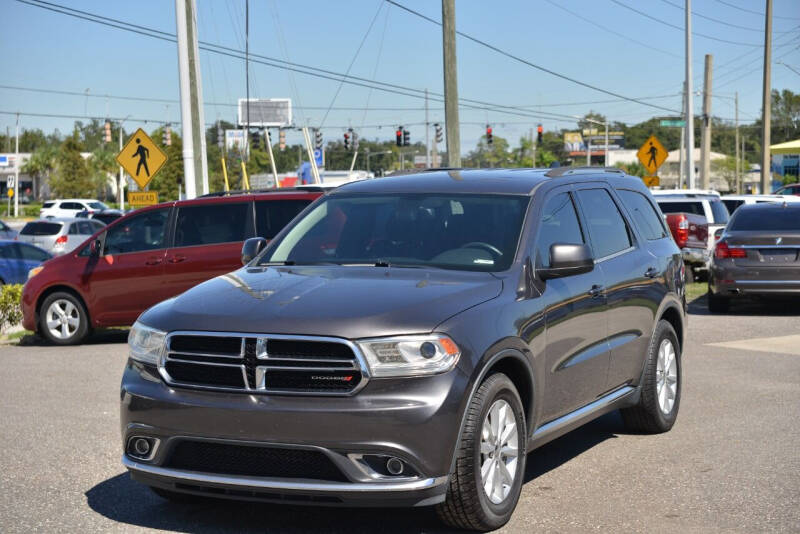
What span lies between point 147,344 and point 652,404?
12.9 ft

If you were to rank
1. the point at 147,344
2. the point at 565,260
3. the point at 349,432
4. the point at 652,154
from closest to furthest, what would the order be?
the point at 349,432, the point at 147,344, the point at 565,260, the point at 652,154

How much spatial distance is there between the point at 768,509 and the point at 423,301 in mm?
2277

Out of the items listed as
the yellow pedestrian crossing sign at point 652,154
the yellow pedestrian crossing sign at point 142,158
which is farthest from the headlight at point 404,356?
the yellow pedestrian crossing sign at point 652,154

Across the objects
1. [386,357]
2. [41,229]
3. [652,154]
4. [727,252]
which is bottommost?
[41,229]


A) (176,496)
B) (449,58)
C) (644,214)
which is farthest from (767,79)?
(176,496)

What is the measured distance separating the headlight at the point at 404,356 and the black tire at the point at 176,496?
1.50 meters

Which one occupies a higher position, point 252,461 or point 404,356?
point 404,356

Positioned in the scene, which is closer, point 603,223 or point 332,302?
point 332,302

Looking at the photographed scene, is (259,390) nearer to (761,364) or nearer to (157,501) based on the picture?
(157,501)

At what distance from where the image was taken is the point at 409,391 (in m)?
5.10

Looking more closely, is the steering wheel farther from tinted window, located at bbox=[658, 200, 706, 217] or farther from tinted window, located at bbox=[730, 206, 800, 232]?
tinted window, located at bbox=[658, 200, 706, 217]

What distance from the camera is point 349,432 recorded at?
5.05 meters

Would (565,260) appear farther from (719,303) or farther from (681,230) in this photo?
(681,230)

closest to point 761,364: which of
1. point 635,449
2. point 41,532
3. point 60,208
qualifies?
point 635,449
